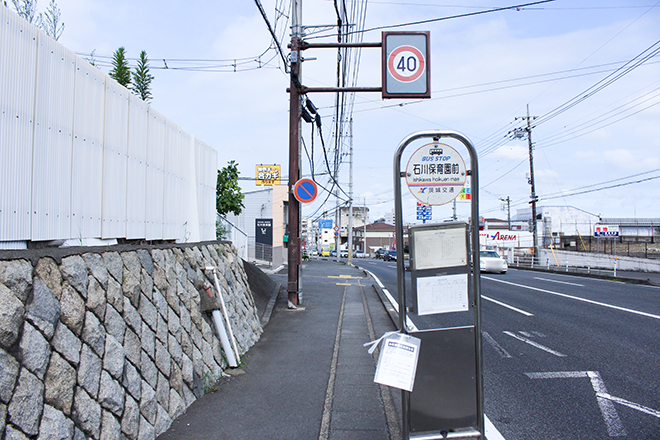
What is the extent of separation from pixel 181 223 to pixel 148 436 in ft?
11.9

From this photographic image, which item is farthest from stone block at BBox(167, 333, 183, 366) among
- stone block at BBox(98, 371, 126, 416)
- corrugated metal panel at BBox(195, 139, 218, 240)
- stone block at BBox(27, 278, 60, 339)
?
corrugated metal panel at BBox(195, 139, 218, 240)

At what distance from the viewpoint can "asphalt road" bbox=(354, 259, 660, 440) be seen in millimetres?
4345

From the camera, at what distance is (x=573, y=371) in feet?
19.8

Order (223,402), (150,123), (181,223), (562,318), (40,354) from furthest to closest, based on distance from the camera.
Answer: (562,318) → (181,223) → (150,123) → (223,402) → (40,354)

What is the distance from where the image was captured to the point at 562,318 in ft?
32.9

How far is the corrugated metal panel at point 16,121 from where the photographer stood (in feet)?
10.5

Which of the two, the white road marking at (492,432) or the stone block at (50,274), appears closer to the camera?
the stone block at (50,274)

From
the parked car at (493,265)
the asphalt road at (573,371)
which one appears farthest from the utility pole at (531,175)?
the asphalt road at (573,371)

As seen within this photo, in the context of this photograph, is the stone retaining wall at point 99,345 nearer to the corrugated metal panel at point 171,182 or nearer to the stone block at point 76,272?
the stone block at point 76,272

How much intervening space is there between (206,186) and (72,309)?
5.23m

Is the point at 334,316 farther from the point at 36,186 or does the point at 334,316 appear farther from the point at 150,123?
the point at 36,186

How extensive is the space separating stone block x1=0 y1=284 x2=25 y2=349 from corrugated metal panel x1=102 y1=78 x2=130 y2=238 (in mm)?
1875

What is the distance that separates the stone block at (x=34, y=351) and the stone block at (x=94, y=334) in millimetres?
401

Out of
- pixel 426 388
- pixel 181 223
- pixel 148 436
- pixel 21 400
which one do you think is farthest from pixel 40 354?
pixel 181 223
